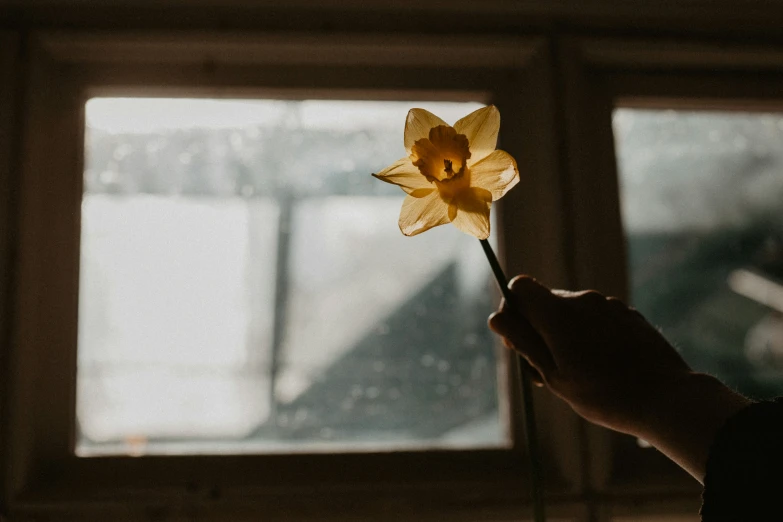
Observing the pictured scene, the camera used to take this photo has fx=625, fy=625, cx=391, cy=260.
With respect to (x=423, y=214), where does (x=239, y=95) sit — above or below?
above

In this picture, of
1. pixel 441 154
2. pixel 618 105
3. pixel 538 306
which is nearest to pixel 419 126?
pixel 441 154

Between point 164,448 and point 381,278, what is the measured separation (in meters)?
0.48

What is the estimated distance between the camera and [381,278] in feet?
3.84

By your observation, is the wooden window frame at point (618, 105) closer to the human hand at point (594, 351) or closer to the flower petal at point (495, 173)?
the human hand at point (594, 351)

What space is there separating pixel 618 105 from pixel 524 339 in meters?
0.73

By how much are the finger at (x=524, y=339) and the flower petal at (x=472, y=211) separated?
0.39ft

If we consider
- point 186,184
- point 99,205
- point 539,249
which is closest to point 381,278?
point 539,249

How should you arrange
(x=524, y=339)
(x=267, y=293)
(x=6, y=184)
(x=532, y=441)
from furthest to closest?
(x=267, y=293) → (x=6, y=184) → (x=524, y=339) → (x=532, y=441)

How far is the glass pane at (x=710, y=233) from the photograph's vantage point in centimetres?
119

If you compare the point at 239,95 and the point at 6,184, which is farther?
the point at 239,95

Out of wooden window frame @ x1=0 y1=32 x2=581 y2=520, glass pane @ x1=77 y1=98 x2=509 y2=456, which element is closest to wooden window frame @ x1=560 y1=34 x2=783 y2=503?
wooden window frame @ x1=0 y1=32 x2=581 y2=520

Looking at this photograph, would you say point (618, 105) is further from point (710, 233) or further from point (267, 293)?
point (267, 293)

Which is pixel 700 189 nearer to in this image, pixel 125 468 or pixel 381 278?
pixel 381 278

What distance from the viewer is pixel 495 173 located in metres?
0.62
